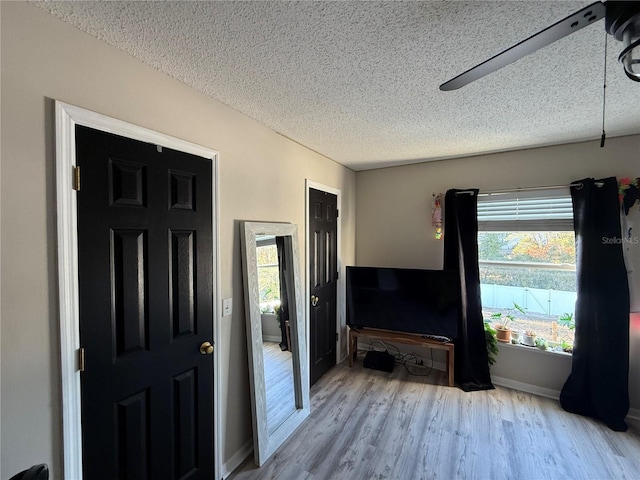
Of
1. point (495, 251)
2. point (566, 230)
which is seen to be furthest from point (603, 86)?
point (495, 251)

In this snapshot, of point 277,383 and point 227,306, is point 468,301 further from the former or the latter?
point 227,306

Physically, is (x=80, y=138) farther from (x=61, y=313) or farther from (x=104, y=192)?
(x=61, y=313)

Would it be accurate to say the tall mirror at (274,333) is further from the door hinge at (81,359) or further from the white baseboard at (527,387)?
the white baseboard at (527,387)

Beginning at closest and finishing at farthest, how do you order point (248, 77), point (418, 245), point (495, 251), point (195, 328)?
point (248, 77) < point (195, 328) < point (495, 251) < point (418, 245)

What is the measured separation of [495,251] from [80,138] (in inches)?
138

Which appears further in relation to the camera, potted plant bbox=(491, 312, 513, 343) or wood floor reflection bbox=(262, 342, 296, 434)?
potted plant bbox=(491, 312, 513, 343)

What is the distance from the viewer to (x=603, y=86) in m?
1.55

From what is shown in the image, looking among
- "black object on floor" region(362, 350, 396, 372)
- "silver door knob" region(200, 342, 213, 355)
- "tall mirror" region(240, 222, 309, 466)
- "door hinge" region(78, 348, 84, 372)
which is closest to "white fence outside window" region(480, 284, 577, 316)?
"black object on floor" region(362, 350, 396, 372)

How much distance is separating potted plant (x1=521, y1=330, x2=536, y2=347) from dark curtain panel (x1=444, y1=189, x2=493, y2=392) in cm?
41

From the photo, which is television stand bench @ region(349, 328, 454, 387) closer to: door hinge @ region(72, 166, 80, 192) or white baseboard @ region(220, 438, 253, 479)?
white baseboard @ region(220, 438, 253, 479)

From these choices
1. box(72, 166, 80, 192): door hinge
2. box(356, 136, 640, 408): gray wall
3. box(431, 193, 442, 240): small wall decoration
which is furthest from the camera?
box(431, 193, 442, 240): small wall decoration

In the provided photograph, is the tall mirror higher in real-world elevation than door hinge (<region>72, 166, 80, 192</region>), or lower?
lower

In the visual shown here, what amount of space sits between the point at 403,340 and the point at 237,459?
6.28 ft

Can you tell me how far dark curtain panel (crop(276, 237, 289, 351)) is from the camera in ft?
7.63
